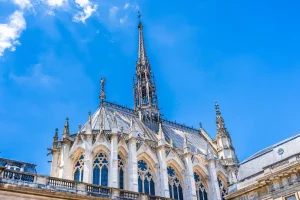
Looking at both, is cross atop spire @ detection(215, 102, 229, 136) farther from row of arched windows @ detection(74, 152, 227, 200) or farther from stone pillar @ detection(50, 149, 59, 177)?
stone pillar @ detection(50, 149, 59, 177)

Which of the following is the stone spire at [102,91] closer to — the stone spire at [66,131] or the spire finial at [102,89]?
the spire finial at [102,89]

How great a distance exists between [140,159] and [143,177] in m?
2.07

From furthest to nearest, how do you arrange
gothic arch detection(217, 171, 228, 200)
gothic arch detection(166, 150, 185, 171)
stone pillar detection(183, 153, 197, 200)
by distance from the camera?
gothic arch detection(217, 171, 228, 200), gothic arch detection(166, 150, 185, 171), stone pillar detection(183, 153, 197, 200)

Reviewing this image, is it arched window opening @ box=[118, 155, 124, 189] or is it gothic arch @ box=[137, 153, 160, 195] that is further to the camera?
gothic arch @ box=[137, 153, 160, 195]

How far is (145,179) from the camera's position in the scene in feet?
119

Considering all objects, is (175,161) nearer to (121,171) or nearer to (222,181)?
(121,171)

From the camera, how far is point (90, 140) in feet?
114

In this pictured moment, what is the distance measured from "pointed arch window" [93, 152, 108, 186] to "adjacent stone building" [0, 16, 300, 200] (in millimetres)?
58

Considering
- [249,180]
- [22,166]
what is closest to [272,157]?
[249,180]

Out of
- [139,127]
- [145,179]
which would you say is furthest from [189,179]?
[139,127]

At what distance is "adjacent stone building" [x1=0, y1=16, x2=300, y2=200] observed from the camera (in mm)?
20859

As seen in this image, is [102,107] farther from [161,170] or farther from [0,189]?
[0,189]

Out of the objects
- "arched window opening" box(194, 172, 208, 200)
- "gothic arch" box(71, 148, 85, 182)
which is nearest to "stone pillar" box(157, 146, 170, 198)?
"arched window opening" box(194, 172, 208, 200)

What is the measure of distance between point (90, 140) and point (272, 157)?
703 inches
